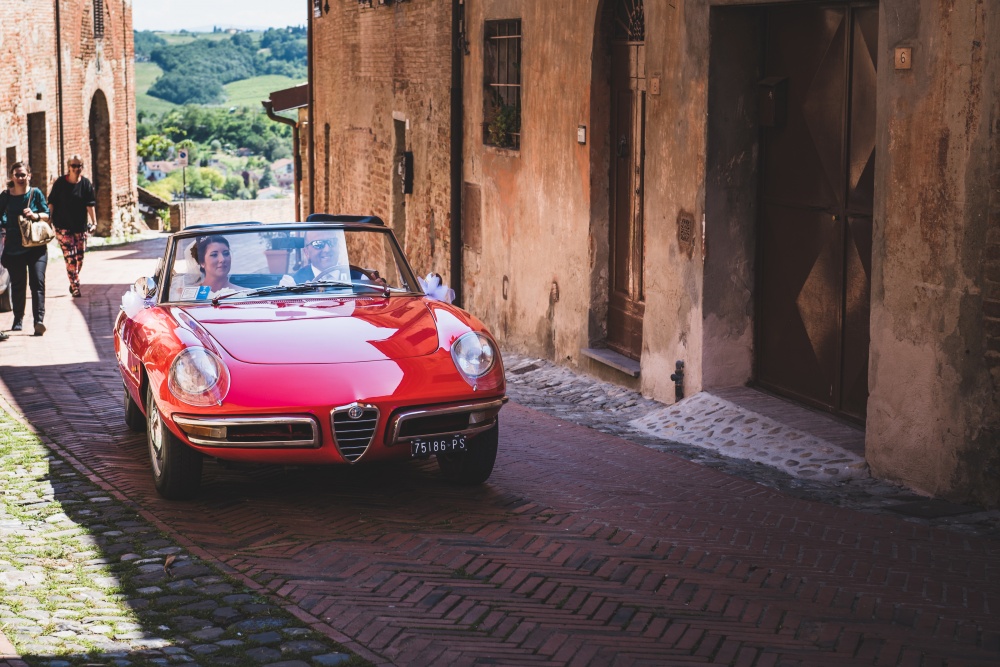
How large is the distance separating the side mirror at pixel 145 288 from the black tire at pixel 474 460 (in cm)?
204

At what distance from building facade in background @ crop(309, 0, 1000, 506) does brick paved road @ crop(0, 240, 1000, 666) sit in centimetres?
116

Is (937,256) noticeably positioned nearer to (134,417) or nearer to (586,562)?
(586,562)

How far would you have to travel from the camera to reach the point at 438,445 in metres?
6.42

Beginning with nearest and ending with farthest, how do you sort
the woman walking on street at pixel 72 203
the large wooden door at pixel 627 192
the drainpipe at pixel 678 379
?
the drainpipe at pixel 678 379, the large wooden door at pixel 627 192, the woman walking on street at pixel 72 203

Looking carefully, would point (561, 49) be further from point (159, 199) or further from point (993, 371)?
point (159, 199)

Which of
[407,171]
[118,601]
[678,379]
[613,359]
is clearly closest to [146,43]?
[407,171]

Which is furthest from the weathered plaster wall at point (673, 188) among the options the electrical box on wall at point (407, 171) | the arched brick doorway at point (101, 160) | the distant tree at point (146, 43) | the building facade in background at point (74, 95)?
the distant tree at point (146, 43)

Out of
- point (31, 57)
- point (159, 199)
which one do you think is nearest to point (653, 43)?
point (31, 57)

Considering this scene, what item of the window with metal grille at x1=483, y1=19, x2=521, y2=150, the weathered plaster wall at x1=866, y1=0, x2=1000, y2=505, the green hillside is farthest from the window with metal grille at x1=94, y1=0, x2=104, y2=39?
the green hillside

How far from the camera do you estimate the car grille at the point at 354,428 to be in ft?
20.3

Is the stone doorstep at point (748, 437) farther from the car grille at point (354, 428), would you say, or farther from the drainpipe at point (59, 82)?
the drainpipe at point (59, 82)

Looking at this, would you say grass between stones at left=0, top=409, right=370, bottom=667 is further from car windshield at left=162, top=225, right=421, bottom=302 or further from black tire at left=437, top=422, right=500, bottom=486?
black tire at left=437, top=422, right=500, bottom=486

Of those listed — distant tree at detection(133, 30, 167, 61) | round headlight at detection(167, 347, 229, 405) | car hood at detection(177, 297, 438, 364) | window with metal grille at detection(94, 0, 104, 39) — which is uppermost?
distant tree at detection(133, 30, 167, 61)

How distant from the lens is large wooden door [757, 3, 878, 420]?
821cm
